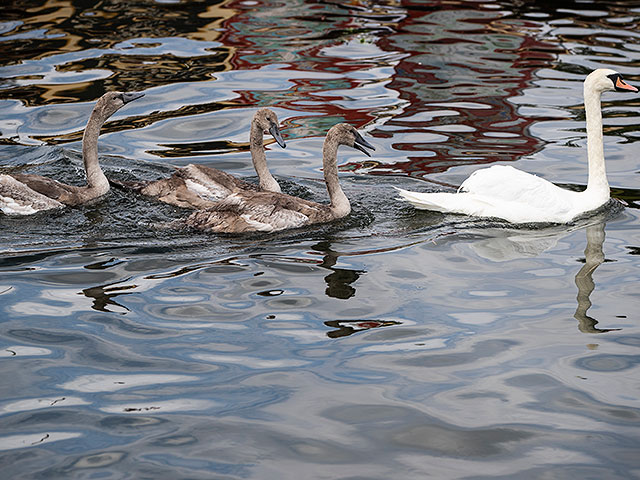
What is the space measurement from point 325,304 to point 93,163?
4122 mm

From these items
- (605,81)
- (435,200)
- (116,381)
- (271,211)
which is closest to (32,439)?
(116,381)

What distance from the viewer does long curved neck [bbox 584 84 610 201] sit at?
9852mm

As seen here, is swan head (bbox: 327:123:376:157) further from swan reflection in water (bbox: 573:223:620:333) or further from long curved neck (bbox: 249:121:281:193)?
swan reflection in water (bbox: 573:223:620:333)

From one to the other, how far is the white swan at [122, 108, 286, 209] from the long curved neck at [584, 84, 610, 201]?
2983 mm

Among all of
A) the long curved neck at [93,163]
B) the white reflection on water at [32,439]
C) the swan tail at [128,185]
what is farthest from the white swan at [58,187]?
the white reflection on water at [32,439]

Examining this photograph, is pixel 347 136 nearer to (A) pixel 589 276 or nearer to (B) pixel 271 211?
(B) pixel 271 211

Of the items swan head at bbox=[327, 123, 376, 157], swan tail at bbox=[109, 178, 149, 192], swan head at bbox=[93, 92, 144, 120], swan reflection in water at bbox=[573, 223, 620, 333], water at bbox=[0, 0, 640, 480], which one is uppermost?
swan head at bbox=[93, 92, 144, 120]

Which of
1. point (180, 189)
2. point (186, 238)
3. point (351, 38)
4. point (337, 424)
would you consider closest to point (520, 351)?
point (337, 424)

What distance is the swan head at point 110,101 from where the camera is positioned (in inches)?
431

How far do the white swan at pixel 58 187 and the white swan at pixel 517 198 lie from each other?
322cm

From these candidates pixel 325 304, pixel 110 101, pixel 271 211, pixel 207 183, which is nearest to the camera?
pixel 325 304

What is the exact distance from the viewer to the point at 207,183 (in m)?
10.3

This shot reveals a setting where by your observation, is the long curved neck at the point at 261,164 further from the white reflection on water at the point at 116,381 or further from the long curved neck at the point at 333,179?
the white reflection on water at the point at 116,381

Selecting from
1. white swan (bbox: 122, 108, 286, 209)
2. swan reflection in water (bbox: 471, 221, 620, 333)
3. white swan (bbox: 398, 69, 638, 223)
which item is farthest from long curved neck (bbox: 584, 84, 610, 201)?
white swan (bbox: 122, 108, 286, 209)
